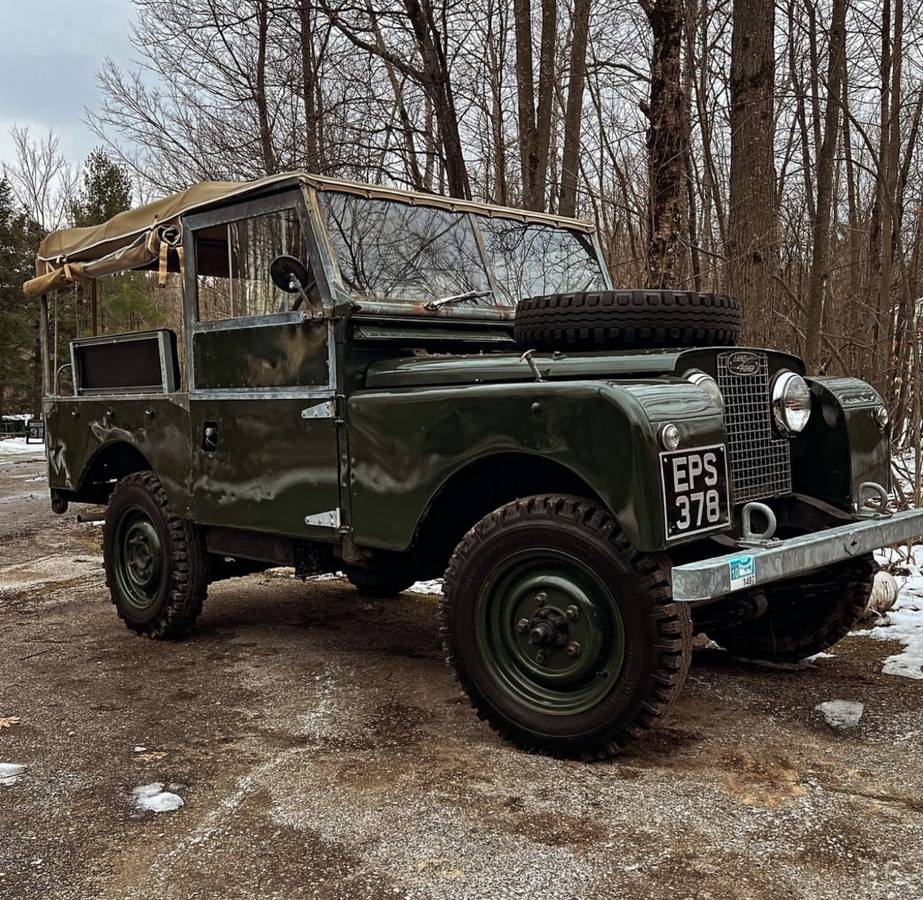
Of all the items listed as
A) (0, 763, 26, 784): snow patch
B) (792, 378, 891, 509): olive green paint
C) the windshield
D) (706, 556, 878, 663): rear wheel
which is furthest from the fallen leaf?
(792, 378, 891, 509): olive green paint

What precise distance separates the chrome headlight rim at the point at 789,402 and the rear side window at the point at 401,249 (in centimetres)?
165

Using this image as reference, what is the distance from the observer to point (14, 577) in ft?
24.4

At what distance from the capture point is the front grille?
371cm

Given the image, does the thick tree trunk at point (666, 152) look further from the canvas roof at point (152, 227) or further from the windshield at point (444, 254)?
the windshield at point (444, 254)

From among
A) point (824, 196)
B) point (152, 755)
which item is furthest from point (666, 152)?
point (152, 755)

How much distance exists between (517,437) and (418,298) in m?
1.38

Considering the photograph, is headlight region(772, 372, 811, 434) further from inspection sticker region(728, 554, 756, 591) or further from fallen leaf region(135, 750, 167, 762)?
fallen leaf region(135, 750, 167, 762)

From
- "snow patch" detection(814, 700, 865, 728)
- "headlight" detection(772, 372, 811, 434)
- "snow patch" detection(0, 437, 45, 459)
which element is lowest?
"snow patch" detection(0, 437, 45, 459)

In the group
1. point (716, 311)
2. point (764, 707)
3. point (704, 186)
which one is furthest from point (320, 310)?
point (704, 186)

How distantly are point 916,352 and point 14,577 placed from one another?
6.78 m

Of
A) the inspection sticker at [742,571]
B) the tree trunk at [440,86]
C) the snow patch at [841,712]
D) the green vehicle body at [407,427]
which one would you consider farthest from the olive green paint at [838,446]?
the tree trunk at [440,86]

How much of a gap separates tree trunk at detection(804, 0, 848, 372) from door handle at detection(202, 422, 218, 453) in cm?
576

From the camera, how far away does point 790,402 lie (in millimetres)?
3924

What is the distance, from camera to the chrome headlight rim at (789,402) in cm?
388
